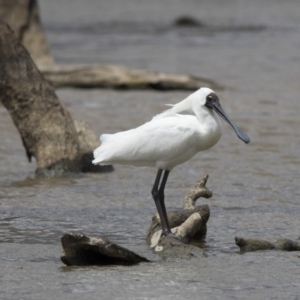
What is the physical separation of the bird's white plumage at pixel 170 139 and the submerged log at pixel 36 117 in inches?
109

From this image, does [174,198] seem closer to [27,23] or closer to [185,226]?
[185,226]

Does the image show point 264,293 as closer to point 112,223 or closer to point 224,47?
point 112,223

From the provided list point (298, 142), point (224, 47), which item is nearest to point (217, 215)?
point (298, 142)

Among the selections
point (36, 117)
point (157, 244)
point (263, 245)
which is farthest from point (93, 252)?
point (36, 117)

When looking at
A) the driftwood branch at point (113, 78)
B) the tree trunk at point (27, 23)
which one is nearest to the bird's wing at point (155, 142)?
the driftwood branch at point (113, 78)

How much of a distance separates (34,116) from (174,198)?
75.5 inches

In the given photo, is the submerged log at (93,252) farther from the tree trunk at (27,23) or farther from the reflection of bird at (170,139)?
the tree trunk at (27,23)

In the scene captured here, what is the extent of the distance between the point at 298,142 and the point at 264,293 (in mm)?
6559

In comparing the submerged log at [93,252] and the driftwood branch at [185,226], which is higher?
the submerged log at [93,252]

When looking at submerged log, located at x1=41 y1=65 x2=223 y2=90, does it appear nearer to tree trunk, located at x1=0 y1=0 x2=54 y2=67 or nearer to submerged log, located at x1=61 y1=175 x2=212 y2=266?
tree trunk, located at x1=0 y1=0 x2=54 y2=67

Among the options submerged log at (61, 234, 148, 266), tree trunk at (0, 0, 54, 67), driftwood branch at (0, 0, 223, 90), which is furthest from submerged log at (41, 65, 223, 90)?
submerged log at (61, 234, 148, 266)

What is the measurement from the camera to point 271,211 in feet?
29.7

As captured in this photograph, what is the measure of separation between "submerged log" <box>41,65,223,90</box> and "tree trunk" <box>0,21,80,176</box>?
6.34m

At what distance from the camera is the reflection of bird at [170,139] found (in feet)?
24.9
